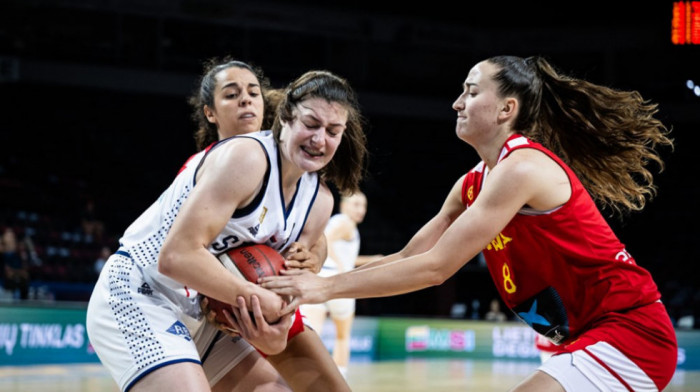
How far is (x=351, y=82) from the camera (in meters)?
17.3

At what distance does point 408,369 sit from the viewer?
32.3 ft

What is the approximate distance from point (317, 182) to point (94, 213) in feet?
39.0

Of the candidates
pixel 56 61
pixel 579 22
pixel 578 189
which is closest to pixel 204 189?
pixel 578 189

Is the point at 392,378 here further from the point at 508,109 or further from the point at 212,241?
the point at 212,241

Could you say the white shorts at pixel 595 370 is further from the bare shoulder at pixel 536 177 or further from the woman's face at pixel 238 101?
the woman's face at pixel 238 101

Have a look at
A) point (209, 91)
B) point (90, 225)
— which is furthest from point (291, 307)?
point (90, 225)

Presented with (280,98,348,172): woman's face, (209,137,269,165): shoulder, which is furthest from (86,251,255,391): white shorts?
(280,98,348,172): woman's face

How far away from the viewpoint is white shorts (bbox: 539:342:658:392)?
2453 mm

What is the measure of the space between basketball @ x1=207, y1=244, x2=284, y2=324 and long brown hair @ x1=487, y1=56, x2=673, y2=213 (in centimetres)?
97

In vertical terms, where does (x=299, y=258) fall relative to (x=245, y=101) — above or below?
below

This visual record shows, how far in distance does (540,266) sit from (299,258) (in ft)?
2.63

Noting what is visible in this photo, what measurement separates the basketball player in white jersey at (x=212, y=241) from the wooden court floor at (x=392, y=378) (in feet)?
14.1

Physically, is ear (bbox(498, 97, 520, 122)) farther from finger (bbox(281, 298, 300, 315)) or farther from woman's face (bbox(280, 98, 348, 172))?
finger (bbox(281, 298, 300, 315))

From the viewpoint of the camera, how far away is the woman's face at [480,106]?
2.78m
